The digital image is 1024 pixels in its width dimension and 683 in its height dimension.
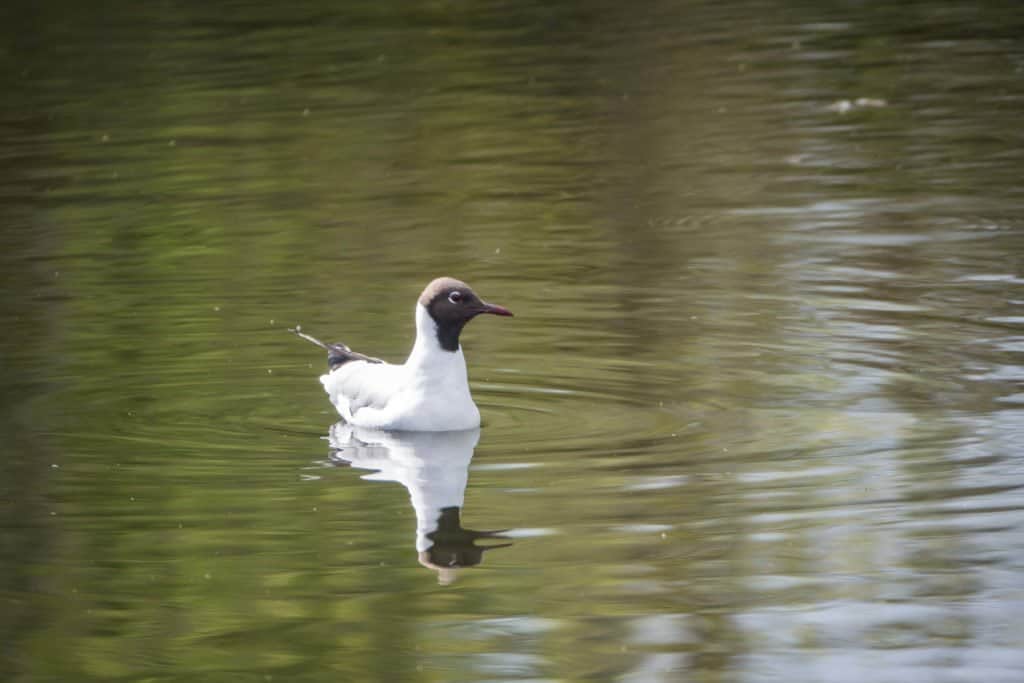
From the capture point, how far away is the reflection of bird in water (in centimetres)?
794

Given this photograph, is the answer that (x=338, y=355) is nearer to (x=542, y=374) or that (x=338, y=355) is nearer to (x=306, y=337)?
(x=306, y=337)

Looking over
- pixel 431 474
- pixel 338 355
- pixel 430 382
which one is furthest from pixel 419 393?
pixel 338 355

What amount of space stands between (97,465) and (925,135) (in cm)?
1024

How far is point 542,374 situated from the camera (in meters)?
10.7

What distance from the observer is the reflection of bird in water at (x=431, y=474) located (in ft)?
26.1

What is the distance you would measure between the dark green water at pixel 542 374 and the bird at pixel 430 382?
19 centimetres

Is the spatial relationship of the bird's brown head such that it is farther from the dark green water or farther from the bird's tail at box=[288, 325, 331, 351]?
the bird's tail at box=[288, 325, 331, 351]

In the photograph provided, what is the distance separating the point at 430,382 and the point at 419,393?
0.09 metres

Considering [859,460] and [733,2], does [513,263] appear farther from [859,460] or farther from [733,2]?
[733,2]

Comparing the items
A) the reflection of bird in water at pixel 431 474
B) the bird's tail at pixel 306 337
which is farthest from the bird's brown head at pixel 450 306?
the bird's tail at pixel 306 337

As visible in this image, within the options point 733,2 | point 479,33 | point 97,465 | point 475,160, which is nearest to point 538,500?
point 97,465

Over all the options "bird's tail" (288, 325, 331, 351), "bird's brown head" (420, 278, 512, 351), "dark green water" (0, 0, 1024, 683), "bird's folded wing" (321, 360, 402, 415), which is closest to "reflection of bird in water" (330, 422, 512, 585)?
"dark green water" (0, 0, 1024, 683)

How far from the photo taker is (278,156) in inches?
727

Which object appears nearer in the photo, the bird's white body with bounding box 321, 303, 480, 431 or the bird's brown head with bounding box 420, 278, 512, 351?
the bird's white body with bounding box 321, 303, 480, 431
